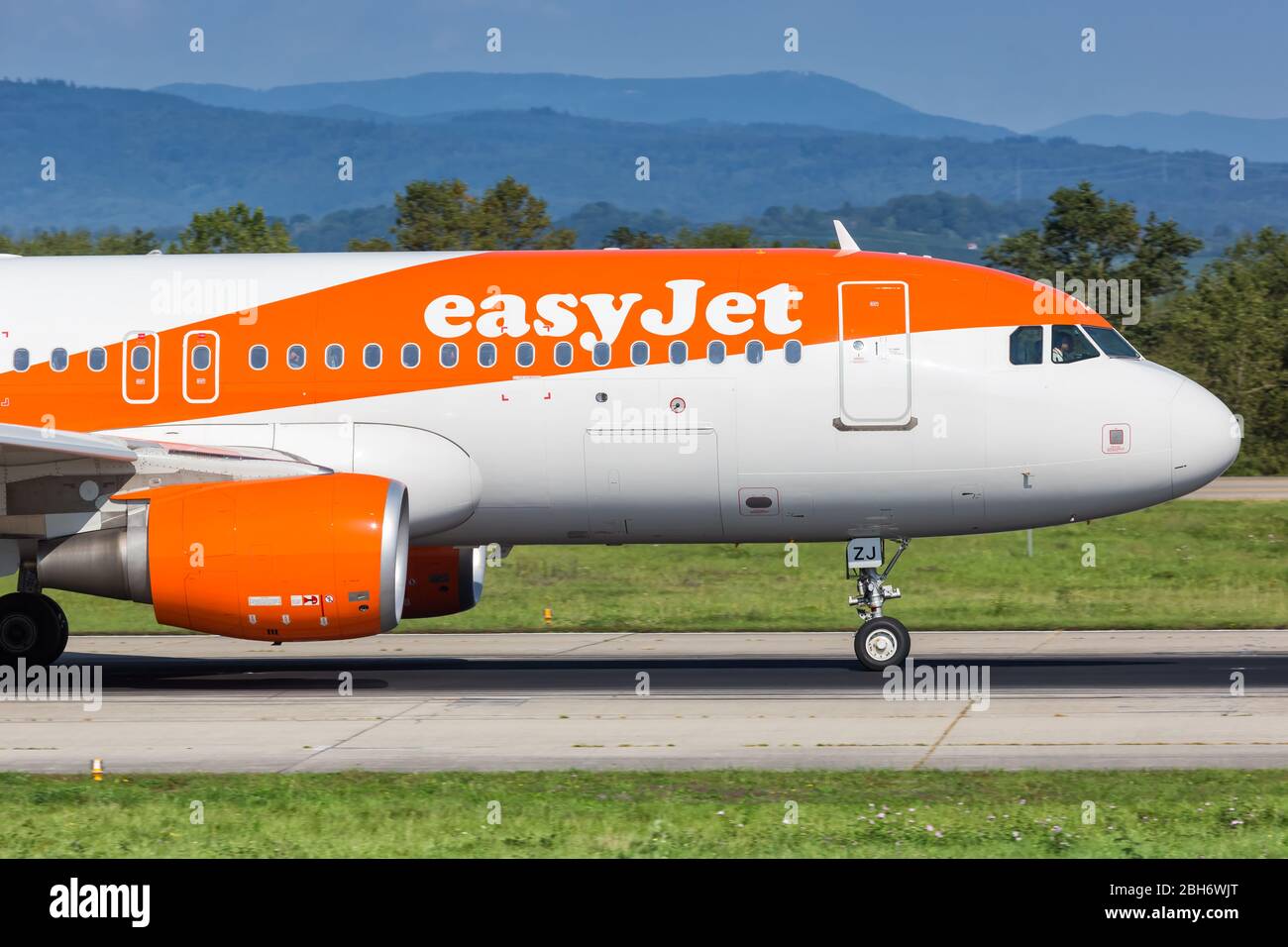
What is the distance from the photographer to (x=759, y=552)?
35281 mm

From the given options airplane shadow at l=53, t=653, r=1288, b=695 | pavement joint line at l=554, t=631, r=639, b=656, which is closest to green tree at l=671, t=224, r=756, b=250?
pavement joint line at l=554, t=631, r=639, b=656

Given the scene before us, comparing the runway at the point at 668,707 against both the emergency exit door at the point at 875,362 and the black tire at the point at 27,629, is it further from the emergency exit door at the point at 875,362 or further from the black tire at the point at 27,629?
the emergency exit door at the point at 875,362

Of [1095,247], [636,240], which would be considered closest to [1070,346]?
[1095,247]

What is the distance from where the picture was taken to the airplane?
1894cm

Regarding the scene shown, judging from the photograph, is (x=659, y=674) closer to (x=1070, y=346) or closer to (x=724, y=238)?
(x=1070, y=346)

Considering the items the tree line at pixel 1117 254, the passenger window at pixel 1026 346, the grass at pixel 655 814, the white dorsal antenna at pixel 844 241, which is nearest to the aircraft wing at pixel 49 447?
the grass at pixel 655 814

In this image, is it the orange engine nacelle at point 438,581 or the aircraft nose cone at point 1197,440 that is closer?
the aircraft nose cone at point 1197,440

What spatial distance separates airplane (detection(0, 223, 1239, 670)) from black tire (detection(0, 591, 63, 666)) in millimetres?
150

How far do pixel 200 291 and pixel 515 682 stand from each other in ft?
19.7

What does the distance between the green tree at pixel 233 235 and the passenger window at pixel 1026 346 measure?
137ft

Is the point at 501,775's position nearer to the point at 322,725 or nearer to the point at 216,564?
the point at 322,725

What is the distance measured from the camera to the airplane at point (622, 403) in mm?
18938

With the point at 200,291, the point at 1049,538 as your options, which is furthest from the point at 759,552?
the point at 200,291

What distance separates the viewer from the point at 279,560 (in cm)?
1727
